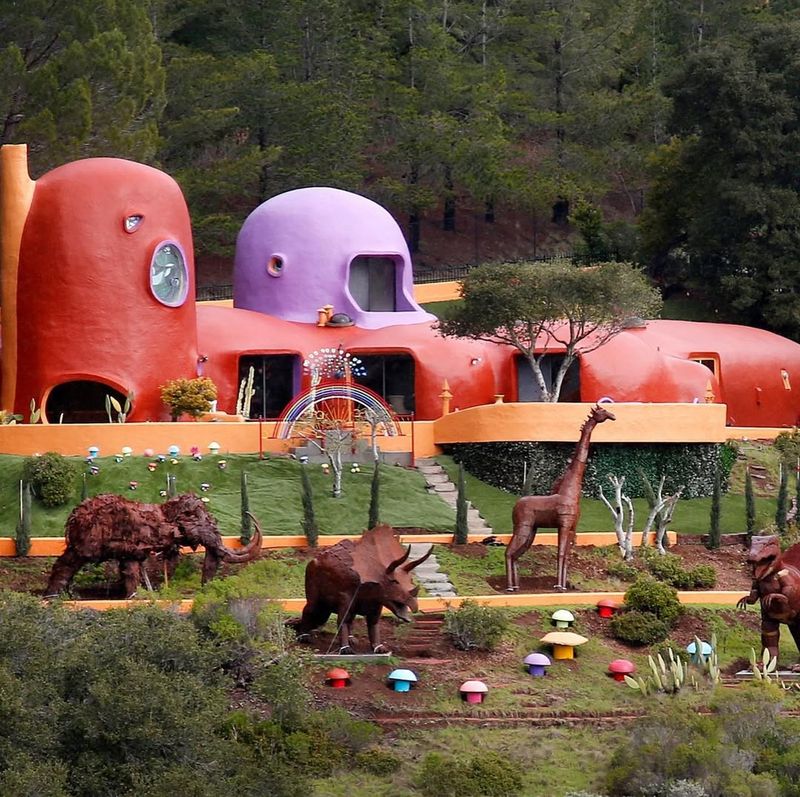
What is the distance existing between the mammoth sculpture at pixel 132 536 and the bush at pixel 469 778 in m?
7.67

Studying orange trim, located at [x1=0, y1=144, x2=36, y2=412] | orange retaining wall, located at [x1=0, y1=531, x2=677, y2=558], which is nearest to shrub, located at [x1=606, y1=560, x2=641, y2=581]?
orange retaining wall, located at [x1=0, y1=531, x2=677, y2=558]

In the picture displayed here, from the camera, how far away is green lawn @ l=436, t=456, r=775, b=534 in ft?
122

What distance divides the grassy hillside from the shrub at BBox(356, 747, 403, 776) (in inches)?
433

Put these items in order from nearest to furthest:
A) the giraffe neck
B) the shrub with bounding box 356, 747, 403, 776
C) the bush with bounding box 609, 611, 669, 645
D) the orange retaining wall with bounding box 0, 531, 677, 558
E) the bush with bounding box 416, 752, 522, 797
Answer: the bush with bounding box 416, 752, 522, 797 < the shrub with bounding box 356, 747, 403, 776 < the bush with bounding box 609, 611, 669, 645 < the giraffe neck < the orange retaining wall with bounding box 0, 531, 677, 558

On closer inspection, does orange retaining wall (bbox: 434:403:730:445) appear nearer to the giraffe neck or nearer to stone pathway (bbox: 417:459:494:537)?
stone pathway (bbox: 417:459:494:537)

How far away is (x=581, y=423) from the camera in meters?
39.0

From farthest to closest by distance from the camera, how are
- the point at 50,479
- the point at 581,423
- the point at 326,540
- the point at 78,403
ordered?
the point at 78,403, the point at 581,423, the point at 50,479, the point at 326,540

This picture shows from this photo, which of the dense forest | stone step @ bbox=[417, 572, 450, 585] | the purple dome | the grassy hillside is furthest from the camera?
the dense forest

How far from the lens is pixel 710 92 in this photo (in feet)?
169

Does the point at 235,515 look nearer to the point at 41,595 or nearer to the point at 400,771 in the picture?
the point at 41,595

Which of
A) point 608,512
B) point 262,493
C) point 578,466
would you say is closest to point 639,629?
point 578,466

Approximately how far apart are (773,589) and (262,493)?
42.1 ft

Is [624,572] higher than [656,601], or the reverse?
[624,572]

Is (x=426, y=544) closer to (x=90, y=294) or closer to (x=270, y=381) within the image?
(x=90, y=294)
